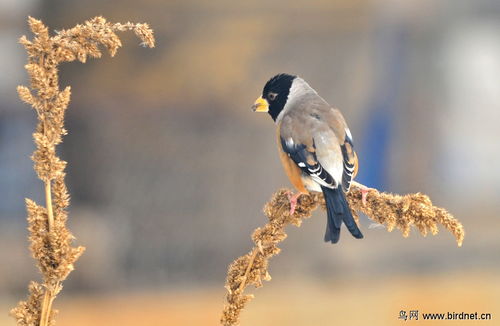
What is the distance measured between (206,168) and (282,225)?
3619mm

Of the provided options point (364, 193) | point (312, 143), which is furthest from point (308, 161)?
point (364, 193)

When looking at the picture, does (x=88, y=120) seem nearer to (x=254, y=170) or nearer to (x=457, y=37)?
(x=254, y=170)

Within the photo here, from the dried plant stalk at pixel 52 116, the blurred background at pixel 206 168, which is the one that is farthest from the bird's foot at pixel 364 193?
the blurred background at pixel 206 168

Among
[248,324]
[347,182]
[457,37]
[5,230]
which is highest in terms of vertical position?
[457,37]

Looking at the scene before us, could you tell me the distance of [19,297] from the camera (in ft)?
14.4

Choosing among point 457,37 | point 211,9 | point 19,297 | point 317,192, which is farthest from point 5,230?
point 317,192

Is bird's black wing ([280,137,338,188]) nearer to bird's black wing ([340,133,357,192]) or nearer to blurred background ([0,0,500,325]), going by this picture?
bird's black wing ([340,133,357,192])

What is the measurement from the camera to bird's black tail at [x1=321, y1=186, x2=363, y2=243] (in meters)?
0.80

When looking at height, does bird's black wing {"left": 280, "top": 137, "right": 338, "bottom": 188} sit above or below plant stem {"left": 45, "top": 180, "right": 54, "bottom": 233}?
above

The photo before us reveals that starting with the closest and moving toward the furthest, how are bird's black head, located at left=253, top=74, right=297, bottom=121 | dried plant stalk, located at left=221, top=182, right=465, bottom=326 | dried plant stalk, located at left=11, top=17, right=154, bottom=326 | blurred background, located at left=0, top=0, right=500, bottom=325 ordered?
dried plant stalk, located at left=11, top=17, right=154, bottom=326, dried plant stalk, located at left=221, top=182, right=465, bottom=326, bird's black head, located at left=253, top=74, right=297, bottom=121, blurred background, located at left=0, top=0, right=500, bottom=325

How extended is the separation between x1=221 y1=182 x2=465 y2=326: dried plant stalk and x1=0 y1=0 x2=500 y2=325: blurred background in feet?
9.87

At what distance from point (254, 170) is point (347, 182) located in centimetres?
339

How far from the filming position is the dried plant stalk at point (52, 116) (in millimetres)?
652

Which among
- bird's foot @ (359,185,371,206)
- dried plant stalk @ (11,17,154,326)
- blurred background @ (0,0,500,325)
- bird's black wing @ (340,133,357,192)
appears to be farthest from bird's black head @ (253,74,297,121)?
blurred background @ (0,0,500,325)
